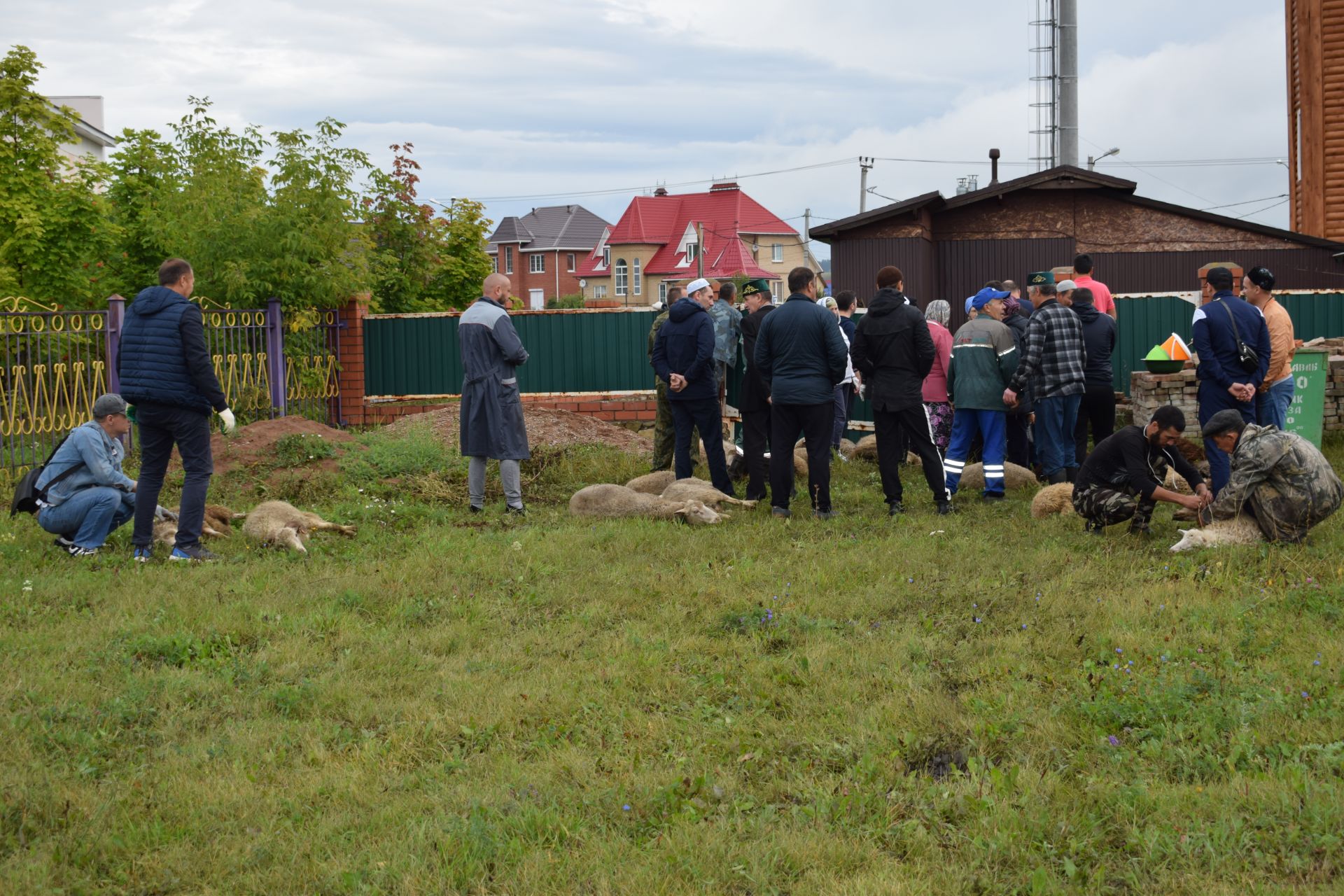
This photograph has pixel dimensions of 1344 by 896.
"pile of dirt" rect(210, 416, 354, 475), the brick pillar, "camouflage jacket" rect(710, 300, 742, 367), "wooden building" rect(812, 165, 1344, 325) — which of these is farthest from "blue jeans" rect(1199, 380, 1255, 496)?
the brick pillar

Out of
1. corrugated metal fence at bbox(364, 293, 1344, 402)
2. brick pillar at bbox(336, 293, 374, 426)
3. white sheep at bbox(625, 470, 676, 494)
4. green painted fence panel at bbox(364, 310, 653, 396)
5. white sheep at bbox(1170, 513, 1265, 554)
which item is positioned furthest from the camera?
brick pillar at bbox(336, 293, 374, 426)

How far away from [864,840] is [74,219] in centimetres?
1892

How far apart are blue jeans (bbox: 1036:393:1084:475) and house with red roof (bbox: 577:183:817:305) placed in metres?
55.0

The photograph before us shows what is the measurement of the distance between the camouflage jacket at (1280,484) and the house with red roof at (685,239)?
5822 cm

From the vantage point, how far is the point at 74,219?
62.2ft

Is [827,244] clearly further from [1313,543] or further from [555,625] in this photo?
[555,625]

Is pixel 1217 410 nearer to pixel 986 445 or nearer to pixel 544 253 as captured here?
pixel 986 445

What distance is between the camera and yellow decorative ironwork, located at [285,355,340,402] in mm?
15438

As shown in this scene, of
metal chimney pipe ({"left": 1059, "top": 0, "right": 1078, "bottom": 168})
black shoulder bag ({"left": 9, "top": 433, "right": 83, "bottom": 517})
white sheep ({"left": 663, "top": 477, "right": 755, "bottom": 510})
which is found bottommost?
white sheep ({"left": 663, "top": 477, "right": 755, "bottom": 510})

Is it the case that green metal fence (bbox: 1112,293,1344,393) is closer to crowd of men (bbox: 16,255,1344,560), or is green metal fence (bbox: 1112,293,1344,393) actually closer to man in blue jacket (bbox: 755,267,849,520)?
crowd of men (bbox: 16,255,1344,560)

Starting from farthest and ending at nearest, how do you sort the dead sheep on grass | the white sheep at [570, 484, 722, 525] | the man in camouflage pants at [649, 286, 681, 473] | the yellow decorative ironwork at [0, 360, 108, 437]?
the yellow decorative ironwork at [0, 360, 108, 437]
the man in camouflage pants at [649, 286, 681, 473]
the dead sheep on grass
the white sheep at [570, 484, 722, 525]

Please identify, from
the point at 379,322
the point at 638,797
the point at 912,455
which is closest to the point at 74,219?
the point at 379,322

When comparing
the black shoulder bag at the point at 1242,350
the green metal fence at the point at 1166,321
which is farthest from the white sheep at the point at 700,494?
the green metal fence at the point at 1166,321

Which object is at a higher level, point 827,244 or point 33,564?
point 827,244
